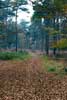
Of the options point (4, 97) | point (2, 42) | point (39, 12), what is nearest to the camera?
point (4, 97)

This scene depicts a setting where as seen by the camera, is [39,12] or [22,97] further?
[39,12]

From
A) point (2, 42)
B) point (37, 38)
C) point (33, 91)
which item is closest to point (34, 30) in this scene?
point (37, 38)

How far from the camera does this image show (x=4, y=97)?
9320 millimetres

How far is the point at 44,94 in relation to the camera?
10102 mm

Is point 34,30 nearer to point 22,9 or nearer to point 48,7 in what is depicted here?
point 22,9

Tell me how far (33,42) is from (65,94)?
90.7 m

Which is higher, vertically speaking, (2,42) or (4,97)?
(4,97)

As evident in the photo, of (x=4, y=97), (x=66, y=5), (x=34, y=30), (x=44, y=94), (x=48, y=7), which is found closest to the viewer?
(x=4, y=97)

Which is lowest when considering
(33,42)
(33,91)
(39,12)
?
(33,42)

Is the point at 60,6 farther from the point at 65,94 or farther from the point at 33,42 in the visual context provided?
the point at 33,42

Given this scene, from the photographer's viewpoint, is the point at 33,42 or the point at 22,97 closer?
the point at 22,97

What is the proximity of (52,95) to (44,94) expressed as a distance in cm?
35

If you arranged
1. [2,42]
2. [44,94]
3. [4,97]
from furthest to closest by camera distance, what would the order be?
[2,42], [44,94], [4,97]

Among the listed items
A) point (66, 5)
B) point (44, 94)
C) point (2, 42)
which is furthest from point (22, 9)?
point (44, 94)
